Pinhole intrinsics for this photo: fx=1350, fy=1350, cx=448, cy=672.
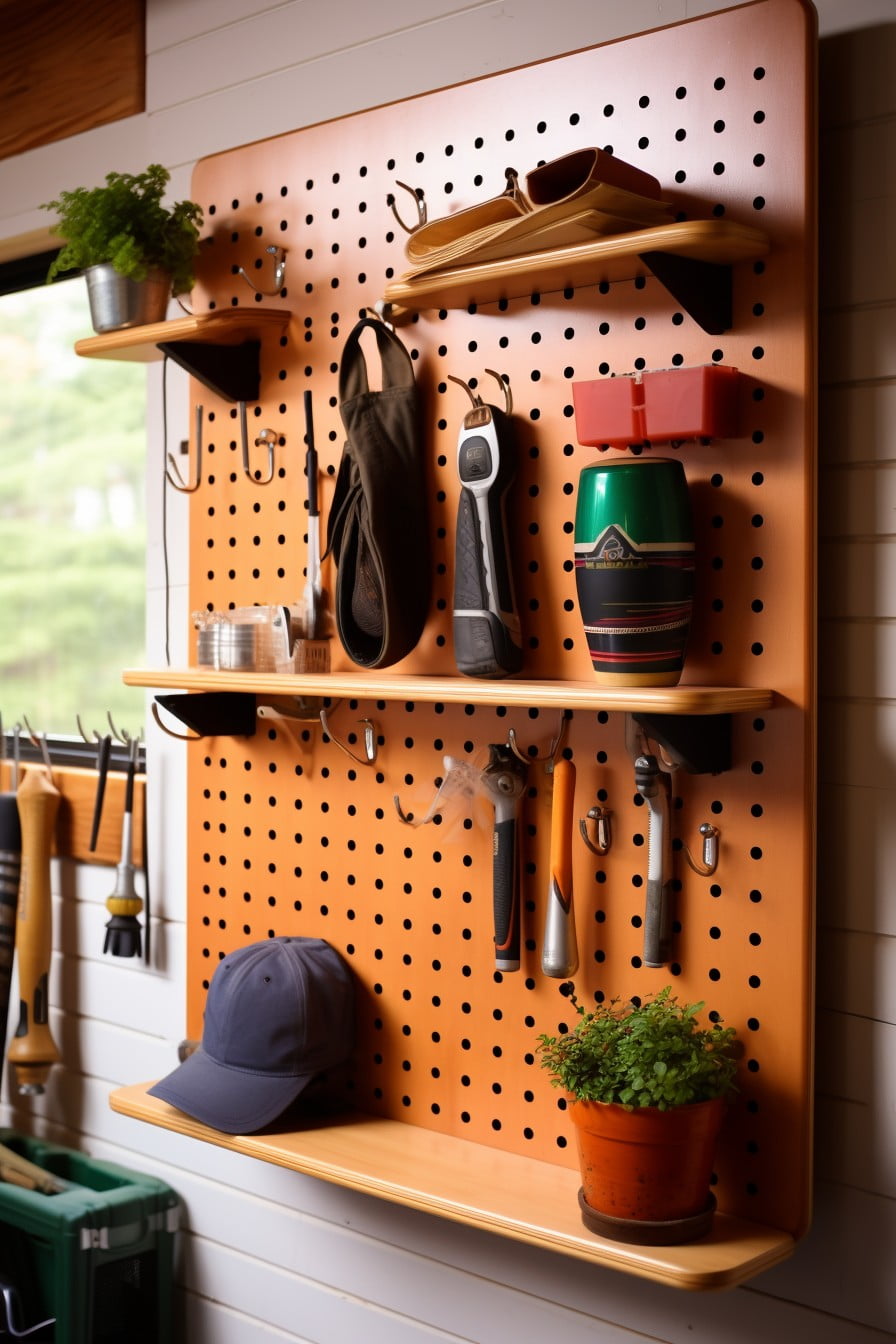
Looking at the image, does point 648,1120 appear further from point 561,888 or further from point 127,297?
point 127,297

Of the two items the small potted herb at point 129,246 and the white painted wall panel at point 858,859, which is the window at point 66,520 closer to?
the small potted herb at point 129,246

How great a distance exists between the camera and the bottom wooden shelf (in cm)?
141

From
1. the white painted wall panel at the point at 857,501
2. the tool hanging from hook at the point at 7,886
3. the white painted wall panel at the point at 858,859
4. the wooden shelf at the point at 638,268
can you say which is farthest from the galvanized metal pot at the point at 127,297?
→ the white painted wall panel at the point at 858,859

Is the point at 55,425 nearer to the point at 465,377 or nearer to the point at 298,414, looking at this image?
the point at 298,414

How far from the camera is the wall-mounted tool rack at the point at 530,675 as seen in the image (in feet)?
4.83

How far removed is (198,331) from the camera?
1.93m

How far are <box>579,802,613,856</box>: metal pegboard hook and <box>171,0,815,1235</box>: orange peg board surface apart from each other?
0.02 meters

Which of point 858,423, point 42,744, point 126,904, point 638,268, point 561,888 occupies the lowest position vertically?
point 126,904

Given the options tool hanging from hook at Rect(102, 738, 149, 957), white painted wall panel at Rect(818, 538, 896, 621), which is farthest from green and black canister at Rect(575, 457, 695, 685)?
tool hanging from hook at Rect(102, 738, 149, 957)

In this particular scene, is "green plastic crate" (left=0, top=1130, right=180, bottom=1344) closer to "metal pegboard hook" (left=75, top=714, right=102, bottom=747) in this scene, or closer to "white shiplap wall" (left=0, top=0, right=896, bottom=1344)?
"white shiplap wall" (left=0, top=0, right=896, bottom=1344)

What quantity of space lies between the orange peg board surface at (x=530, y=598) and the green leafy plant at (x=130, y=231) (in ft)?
0.19

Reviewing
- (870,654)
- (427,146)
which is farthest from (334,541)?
(870,654)

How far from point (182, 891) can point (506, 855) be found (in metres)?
0.79

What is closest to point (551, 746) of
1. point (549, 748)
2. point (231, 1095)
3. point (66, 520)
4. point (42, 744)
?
point (549, 748)
